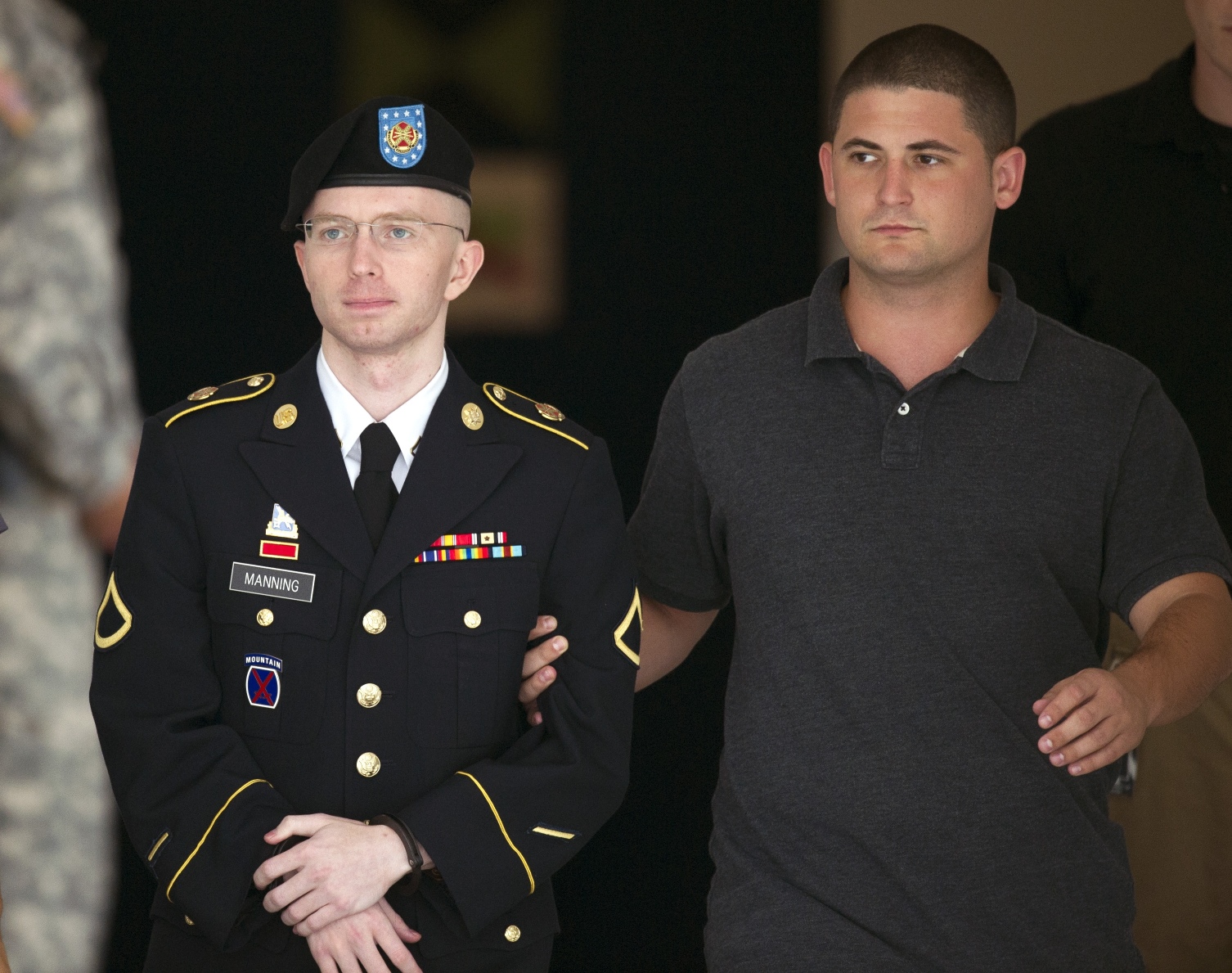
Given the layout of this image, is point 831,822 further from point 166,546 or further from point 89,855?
point 89,855

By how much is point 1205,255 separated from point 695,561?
1059 millimetres

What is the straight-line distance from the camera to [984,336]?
212cm

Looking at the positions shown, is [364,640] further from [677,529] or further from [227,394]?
[677,529]

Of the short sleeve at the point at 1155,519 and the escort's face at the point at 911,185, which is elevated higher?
the escort's face at the point at 911,185

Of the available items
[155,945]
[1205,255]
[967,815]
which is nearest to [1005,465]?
[967,815]

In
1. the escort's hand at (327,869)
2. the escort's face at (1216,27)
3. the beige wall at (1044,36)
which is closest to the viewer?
the escort's hand at (327,869)

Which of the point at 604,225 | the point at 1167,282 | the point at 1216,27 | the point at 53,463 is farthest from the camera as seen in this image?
the point at 604,225

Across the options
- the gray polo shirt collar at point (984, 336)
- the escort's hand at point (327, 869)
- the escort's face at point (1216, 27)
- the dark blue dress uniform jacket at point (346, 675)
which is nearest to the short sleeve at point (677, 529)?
the gray polo shirt collar at point (984, 336)

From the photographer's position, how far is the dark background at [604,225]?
3.15 m

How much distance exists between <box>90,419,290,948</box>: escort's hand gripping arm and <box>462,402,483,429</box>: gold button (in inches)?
13.8

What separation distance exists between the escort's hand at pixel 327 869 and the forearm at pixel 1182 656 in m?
0.89

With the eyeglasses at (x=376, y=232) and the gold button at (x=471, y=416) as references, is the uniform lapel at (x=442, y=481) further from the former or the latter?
the eyeglasses at (x=376, y=232)

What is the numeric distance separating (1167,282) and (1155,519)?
0.70 meters

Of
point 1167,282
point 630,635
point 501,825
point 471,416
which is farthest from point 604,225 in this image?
point 501,825
